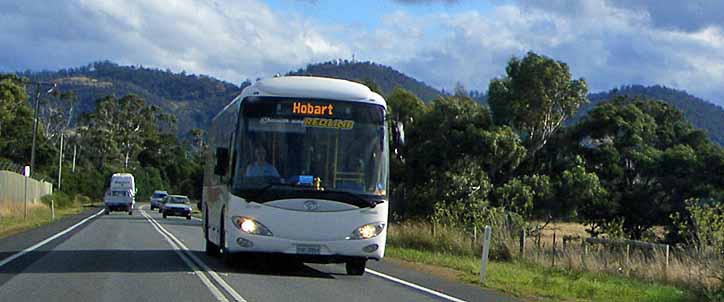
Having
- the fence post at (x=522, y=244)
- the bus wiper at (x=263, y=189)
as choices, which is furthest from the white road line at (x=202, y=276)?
the fence post at (x=522, y=244)

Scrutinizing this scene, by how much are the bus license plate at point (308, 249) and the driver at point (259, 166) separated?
4.29ft

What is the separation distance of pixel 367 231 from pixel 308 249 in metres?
1.07

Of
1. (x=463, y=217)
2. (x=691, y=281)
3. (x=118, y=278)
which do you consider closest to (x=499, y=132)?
(x=463, y=217)

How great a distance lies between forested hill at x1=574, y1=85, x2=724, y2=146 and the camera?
423ft

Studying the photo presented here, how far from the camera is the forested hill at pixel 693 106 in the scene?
423ft

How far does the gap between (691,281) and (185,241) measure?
15187mm

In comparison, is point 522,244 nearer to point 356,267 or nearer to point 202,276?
point 356,267

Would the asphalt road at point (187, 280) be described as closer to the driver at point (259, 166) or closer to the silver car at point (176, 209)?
the driver at point (259, 166)

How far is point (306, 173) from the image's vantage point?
17.0 meters

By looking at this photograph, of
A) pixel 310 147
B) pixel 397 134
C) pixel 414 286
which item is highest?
pixel 397 134

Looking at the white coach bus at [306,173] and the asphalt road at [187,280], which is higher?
the white coach bus at [306,173]

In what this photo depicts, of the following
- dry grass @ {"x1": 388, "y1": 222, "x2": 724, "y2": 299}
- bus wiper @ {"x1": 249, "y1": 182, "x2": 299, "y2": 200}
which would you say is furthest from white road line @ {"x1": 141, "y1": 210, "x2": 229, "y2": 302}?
dry grass @ {"x1": 388, "y1": 222, "x2": 724, "y2": 299}

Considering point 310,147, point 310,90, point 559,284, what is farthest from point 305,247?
point 559,284

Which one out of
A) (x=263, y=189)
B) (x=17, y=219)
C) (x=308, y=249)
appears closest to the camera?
(x=263, y=189)
